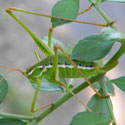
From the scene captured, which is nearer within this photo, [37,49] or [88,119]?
[88,119]

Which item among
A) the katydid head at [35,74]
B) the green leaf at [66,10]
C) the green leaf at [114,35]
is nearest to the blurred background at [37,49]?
the katydid head at [35,74]

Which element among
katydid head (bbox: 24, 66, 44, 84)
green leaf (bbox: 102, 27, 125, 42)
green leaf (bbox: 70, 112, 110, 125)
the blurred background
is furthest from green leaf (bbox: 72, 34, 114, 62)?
the blurred background

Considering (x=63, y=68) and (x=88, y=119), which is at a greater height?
(x=63, y=68)

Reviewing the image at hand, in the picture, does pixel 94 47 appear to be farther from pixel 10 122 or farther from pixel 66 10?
pixel 10 122

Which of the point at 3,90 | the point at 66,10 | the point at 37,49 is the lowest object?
the point at 3,90

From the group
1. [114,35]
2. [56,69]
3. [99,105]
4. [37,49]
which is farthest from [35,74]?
[37,49]

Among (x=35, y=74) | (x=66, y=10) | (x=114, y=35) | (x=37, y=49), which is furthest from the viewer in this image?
(x=37, y=49)
